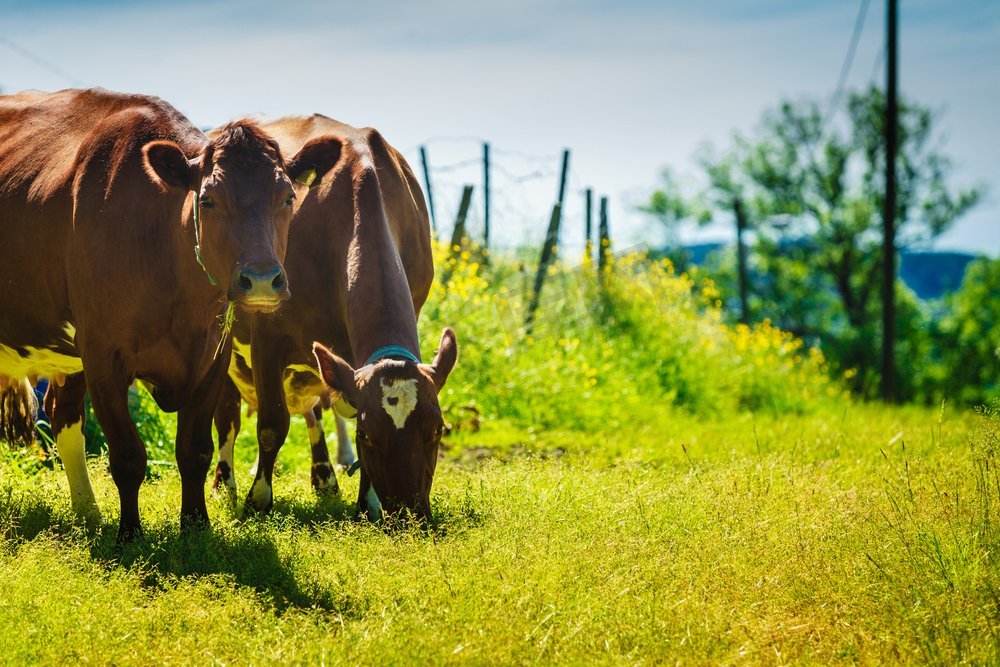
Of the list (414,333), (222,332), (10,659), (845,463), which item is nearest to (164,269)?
(222,332)

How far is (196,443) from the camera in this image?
557 cm

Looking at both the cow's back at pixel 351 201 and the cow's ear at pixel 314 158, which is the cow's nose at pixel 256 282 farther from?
the cow's back at pixel 351 201

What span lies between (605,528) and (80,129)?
12.2ft

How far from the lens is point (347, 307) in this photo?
18.5ft

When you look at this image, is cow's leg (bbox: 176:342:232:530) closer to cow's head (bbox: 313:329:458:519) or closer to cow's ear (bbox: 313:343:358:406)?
cow's ear (bbox: 313:343:358:406)

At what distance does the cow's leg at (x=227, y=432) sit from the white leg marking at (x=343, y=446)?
142 cm

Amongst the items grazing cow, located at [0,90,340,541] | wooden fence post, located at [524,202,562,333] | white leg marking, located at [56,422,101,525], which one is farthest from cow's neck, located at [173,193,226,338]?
wooden fence post, located at [524,202,562,333]

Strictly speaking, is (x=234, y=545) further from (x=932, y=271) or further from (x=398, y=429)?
(x=932, y=271)

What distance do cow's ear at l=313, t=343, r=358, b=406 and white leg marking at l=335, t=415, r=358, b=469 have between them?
358 centimetres

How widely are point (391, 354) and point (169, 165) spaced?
1446mm

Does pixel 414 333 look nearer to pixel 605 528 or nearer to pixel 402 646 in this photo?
pixel 605 528

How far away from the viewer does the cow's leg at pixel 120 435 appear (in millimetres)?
5133

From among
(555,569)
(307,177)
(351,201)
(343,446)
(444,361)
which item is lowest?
(343,446)

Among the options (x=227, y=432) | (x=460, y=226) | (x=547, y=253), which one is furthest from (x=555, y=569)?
(x=547, y=253)
